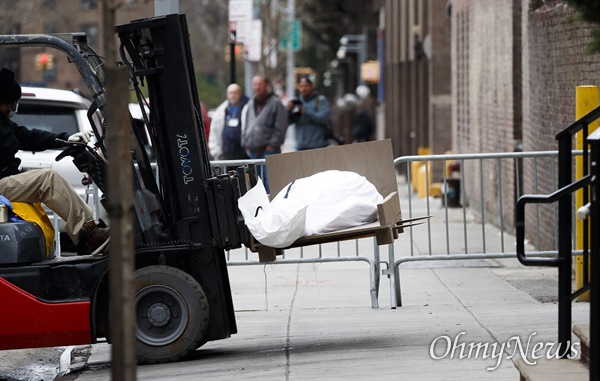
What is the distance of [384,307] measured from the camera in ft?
33.8

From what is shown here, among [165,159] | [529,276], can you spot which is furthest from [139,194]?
[529,276]

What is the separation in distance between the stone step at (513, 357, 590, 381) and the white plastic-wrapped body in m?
1.98

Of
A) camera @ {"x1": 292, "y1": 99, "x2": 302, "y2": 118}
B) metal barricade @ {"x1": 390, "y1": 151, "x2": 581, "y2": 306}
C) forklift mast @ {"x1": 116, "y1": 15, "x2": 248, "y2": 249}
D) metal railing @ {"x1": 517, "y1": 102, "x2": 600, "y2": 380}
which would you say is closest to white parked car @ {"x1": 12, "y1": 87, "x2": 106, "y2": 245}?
metal barricade @ {"x1": 390, "y1": 151, "x2": 581, "y2": 306}

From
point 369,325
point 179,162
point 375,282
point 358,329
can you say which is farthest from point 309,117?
point 179,162

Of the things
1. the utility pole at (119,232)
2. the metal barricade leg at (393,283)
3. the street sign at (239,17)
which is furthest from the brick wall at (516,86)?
the utility pole at (119,232)

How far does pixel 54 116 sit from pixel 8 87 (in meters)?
5.68

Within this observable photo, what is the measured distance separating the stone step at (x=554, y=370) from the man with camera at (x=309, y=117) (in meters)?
13.5

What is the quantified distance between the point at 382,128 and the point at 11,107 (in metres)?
37.7

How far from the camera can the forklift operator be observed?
7945 millimetres

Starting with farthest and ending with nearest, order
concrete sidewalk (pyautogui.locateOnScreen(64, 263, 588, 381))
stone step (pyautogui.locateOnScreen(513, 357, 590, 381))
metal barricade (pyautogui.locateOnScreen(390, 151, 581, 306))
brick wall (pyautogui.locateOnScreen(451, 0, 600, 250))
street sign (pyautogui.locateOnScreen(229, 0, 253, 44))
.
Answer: street sign (pyautogui.locateOnScreen(229, 0, 253, 44)) → brick wall (pyautogui.locateOnScreen(451, 0, 600, 250)) → metal barricade (pyautogui.locateOnScreen(390, 151, 581, 306)) → concrete sidewalk (pyautogui.locateOnScreen(64, 263, 588, 381)) → stone step (pyautogui.locateOnScreen(513, 357, 590, 381))

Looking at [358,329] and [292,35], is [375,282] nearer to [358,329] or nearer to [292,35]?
[358,329]

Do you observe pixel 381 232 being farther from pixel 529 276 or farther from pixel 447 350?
pixel 529 276

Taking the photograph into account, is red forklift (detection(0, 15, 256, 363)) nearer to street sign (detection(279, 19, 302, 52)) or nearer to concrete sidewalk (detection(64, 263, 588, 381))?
concrete sidewalk (detection(64, 263, 588, 381))

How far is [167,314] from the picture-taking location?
800 cm
